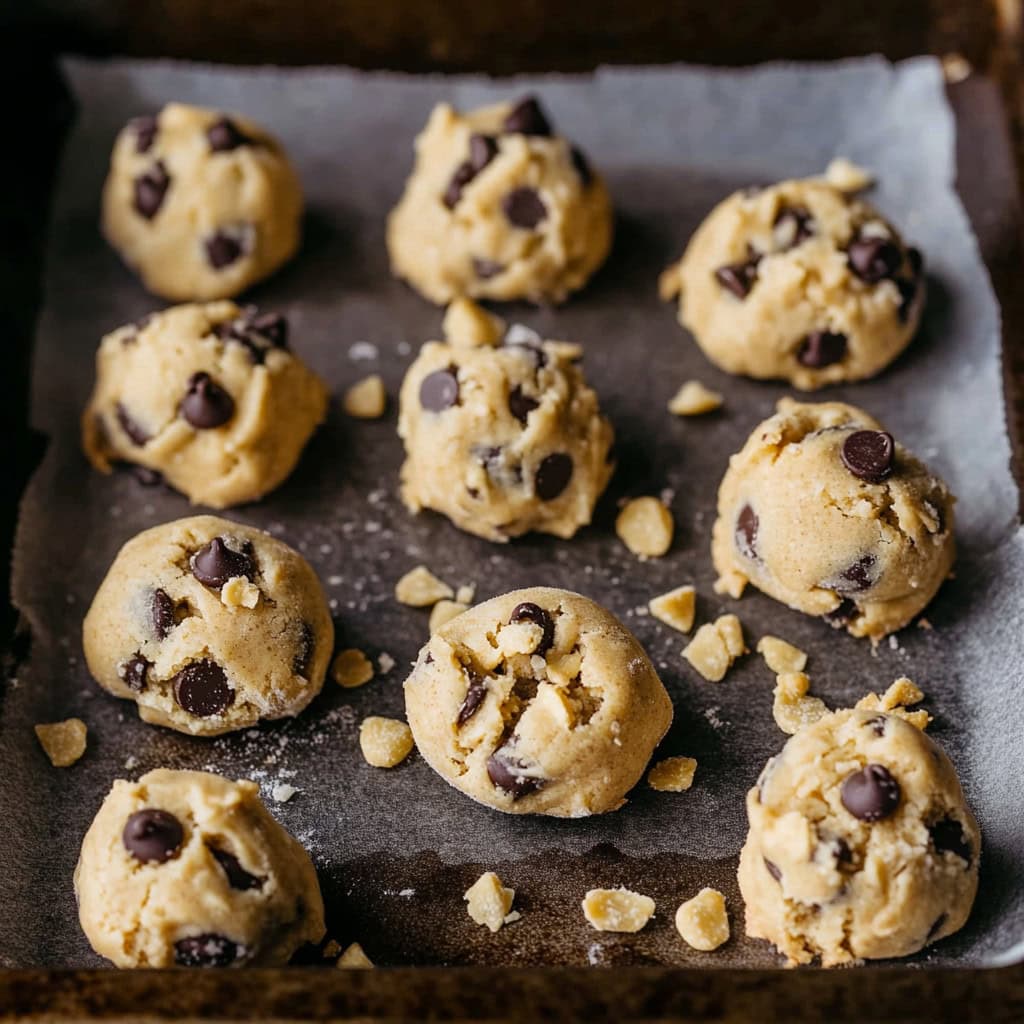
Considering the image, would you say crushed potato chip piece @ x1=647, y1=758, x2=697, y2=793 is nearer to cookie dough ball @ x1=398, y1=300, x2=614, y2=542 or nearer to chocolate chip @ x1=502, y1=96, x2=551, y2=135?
cookie dough ball @ x1=398, y1=300, x2=614, y2=542

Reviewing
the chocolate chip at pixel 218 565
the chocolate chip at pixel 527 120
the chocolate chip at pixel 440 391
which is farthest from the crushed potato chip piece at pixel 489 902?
the chocolate chip at pixel 527 120

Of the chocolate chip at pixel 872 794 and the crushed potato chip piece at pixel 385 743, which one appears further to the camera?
the crushed potato chip piece at pixel 385 743

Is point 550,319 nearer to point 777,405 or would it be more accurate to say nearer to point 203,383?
point 777,405

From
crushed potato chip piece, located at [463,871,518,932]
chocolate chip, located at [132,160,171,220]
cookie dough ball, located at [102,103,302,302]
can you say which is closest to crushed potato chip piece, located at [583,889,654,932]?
crushed potato chip piece, located at [463,871,518,932]

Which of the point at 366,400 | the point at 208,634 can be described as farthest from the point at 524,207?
the point at 208,634

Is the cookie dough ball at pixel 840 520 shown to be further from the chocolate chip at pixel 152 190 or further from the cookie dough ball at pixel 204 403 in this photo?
the chocolate chip at pixel 152 190

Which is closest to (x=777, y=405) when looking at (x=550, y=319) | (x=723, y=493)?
(x=723, y=493)

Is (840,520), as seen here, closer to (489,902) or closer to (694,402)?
(694,402)

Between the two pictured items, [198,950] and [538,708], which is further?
[538,708]
